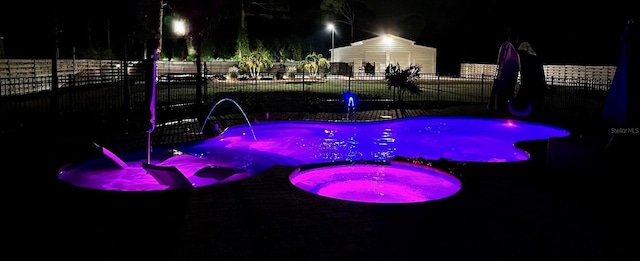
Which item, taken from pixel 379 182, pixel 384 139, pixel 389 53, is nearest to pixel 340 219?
pixel 379 182

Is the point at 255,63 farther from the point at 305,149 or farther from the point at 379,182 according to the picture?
the point at 379,182

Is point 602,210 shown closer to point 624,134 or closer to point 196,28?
point 624,134

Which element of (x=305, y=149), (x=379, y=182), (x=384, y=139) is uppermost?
(x=384, y=139)

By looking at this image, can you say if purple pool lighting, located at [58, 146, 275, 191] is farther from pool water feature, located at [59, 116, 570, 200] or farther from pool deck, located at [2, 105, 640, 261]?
pool deck, located at [2, 105, 640, 261]

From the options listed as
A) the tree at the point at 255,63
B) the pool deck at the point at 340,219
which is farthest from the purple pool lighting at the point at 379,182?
the tree at the point at 255,63

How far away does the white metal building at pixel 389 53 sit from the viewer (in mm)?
45031

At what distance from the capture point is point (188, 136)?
11.2 meters

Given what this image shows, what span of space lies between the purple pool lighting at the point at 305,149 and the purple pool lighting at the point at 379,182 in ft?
4.00

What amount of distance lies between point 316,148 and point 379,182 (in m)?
3.81

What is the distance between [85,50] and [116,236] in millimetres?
37245

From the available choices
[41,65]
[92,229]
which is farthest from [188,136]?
[41,65]

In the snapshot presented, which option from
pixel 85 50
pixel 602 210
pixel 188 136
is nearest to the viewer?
pixel 602 210

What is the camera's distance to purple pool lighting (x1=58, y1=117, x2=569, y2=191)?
325 inches

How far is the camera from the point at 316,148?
11.8 metres
